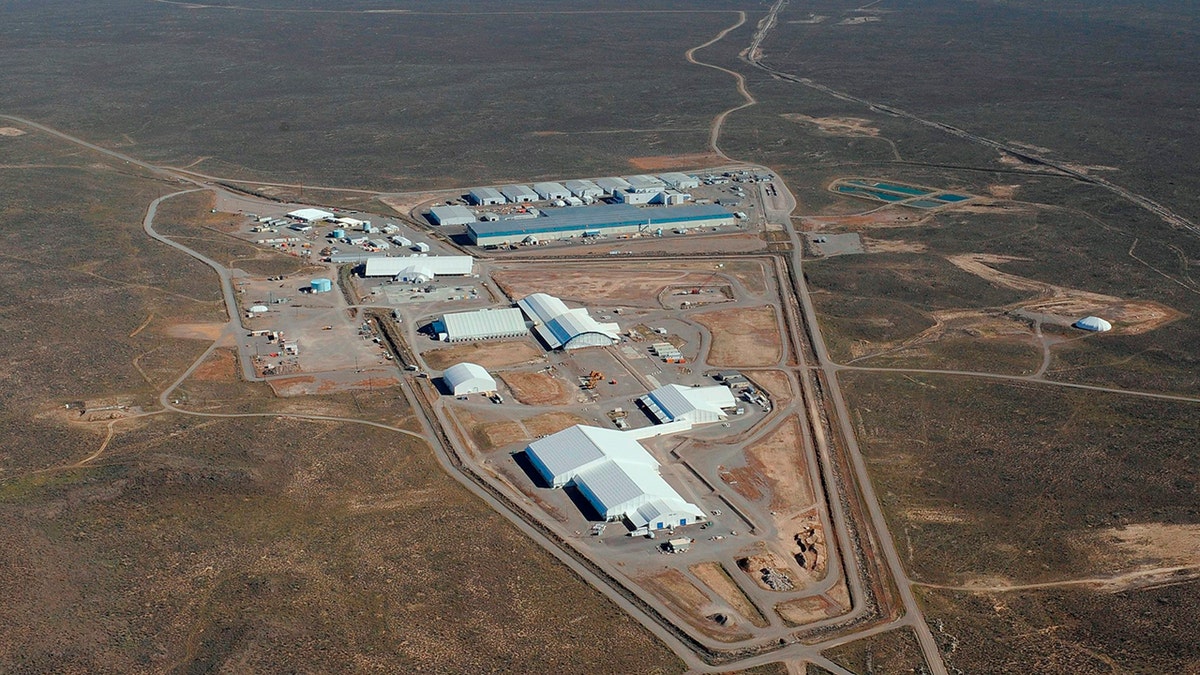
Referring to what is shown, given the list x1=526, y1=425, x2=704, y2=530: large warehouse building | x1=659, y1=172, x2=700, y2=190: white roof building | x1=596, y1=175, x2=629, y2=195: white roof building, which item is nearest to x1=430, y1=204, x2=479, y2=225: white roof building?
x1=596, y1=175, x2=629, y2=195: white roof building

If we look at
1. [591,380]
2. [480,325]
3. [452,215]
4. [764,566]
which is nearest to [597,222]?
[452,215]

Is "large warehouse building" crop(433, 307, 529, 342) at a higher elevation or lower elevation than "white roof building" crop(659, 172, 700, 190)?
higher

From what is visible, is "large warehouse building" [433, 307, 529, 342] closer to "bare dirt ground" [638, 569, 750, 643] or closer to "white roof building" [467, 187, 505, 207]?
"bare dirt ground" [638, 569, 750, 643]

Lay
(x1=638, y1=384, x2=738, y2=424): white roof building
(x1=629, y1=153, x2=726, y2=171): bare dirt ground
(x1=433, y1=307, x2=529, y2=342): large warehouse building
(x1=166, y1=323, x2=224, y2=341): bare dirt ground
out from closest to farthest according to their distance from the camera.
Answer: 1. (x1=638, y1=384, x2=738, y2=424): white roof building
2. (x1=166, y1=323, x2=224, y2=341): bare dirt ground
3. (x1=433, y1=307, x2=529, y2=342): large warehouse building
4. (x1=629, y1=153, x2=726, y2=171): bare dirt ground

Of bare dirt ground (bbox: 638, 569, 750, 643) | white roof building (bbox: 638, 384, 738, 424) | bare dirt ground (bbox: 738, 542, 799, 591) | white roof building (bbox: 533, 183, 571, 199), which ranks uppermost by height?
bare dirt ground (bbox: 638, 569, 750, 643)

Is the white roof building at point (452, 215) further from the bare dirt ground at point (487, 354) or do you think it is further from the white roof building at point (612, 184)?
the bare dirt ground at point (487, 354)

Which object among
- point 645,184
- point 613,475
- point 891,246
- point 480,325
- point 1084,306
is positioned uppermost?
point 613,475

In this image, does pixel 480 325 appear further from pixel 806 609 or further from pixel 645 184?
pixel 645 184

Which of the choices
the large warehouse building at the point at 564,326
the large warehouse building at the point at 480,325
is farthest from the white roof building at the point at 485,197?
the large warehouse building at the point at 480,325
